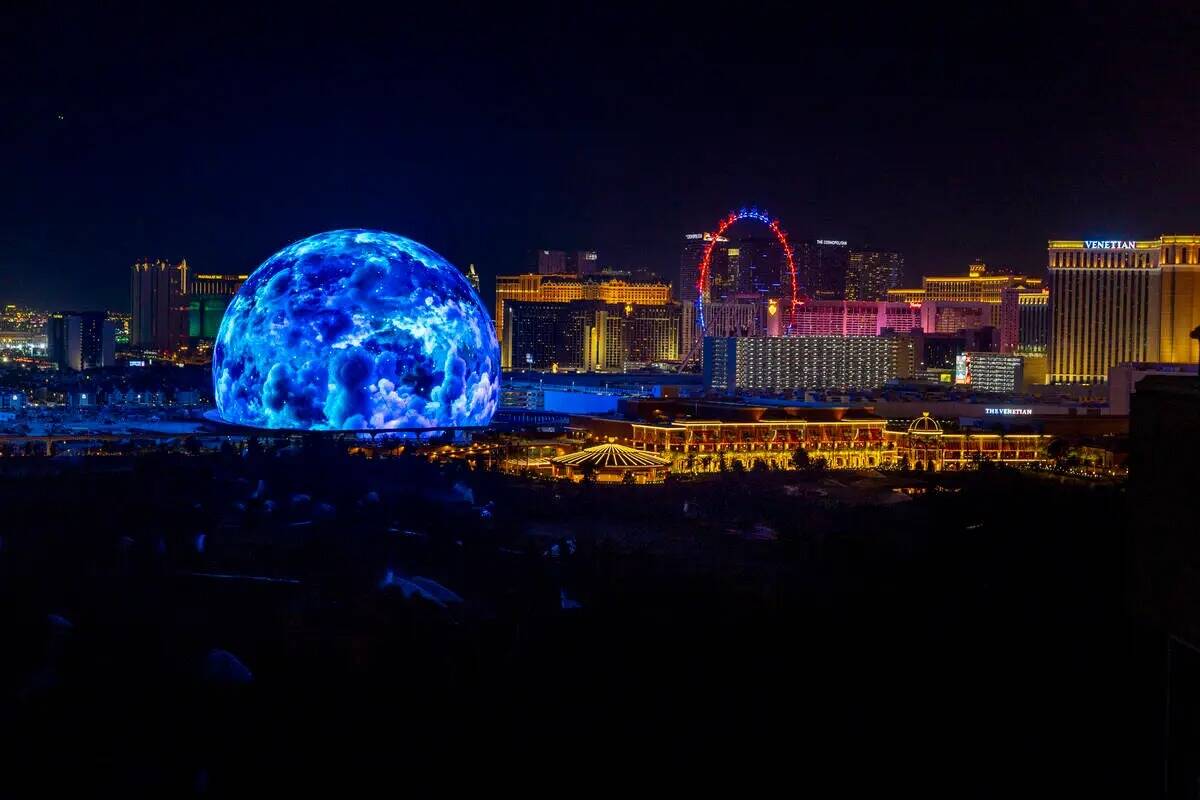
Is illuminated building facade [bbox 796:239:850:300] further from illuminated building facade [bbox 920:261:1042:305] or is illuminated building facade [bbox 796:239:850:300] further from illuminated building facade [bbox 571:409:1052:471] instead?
illuminated building facade [bbox 571:409:1052:471]

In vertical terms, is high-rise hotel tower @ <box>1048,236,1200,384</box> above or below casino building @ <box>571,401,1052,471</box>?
above

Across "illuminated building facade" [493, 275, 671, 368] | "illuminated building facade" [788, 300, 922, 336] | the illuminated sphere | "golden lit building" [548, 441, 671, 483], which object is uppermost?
"illuminated building facade" [493, 275, 671, 368]

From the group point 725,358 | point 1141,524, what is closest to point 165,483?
point 1141,524

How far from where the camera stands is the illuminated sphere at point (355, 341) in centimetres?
2152

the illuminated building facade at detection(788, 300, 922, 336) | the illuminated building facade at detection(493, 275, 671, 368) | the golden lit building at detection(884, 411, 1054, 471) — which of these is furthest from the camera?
the illuminated building facade at detection(493, 275, 671, 368)

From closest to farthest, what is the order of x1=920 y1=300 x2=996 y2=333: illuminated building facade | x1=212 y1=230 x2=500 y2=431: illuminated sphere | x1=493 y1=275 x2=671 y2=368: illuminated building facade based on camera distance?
x1=212 y1=230 x2=500 y2=431: illuminated sphere → x1=920 y1=300 x2=996 y2=333: illuminated building facade → x1=493 y1=275 x2=671 y2=368: illuminated building facade

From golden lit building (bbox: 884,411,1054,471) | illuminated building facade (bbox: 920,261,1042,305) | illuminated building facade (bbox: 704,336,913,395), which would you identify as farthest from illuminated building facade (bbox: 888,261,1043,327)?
golden lit building (bbox: 884,411,1054,471)

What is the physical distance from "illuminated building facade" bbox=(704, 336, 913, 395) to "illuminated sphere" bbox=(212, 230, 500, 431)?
1374 inches

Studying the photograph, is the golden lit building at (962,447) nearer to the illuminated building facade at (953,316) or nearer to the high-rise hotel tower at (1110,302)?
the high-rise hotel tower at (1110,302)

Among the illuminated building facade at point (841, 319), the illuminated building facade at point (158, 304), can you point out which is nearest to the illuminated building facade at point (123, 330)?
the illuminated building facade at point (158, 304)

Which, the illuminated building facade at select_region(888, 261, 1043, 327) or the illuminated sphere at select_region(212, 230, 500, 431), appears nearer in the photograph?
the illuminated sphere at select_region(212, 230, 500, 431)

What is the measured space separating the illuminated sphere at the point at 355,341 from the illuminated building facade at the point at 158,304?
194ft

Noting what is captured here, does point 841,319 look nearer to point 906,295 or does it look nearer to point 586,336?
point 586,336

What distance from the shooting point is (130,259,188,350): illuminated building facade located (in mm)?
80688
